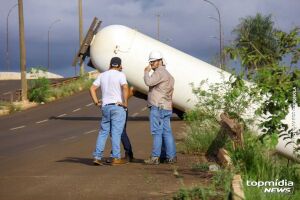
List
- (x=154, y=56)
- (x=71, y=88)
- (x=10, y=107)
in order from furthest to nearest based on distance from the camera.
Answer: (x=71, y=88), (x=10, y=107), (x=154, y=56)

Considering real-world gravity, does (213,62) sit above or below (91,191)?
above

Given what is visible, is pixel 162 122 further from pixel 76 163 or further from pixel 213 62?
pixel 213 62

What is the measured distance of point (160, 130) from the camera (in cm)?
1225

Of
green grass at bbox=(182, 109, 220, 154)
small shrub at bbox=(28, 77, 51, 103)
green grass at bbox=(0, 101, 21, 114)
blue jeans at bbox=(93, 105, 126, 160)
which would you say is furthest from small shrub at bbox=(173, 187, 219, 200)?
small shrub at bbox=(28, 77, 51, 103)

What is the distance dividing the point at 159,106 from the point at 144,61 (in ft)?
38.7

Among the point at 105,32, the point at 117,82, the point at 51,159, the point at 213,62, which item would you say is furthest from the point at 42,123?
the point at 117,82

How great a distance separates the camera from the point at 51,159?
45.3ft

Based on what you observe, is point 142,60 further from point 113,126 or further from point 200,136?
point 113,126

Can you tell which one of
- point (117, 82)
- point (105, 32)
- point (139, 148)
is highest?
point (105, 32)

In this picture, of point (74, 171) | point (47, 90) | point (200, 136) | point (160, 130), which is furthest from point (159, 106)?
point (47, 90)

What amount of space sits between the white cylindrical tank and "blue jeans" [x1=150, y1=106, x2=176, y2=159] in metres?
11.0

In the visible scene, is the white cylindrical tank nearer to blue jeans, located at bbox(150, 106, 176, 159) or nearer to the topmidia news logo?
blue jeans, located at bbox(150, 106, 176, 159)

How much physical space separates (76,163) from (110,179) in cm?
264

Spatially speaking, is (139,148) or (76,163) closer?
(76,163)
